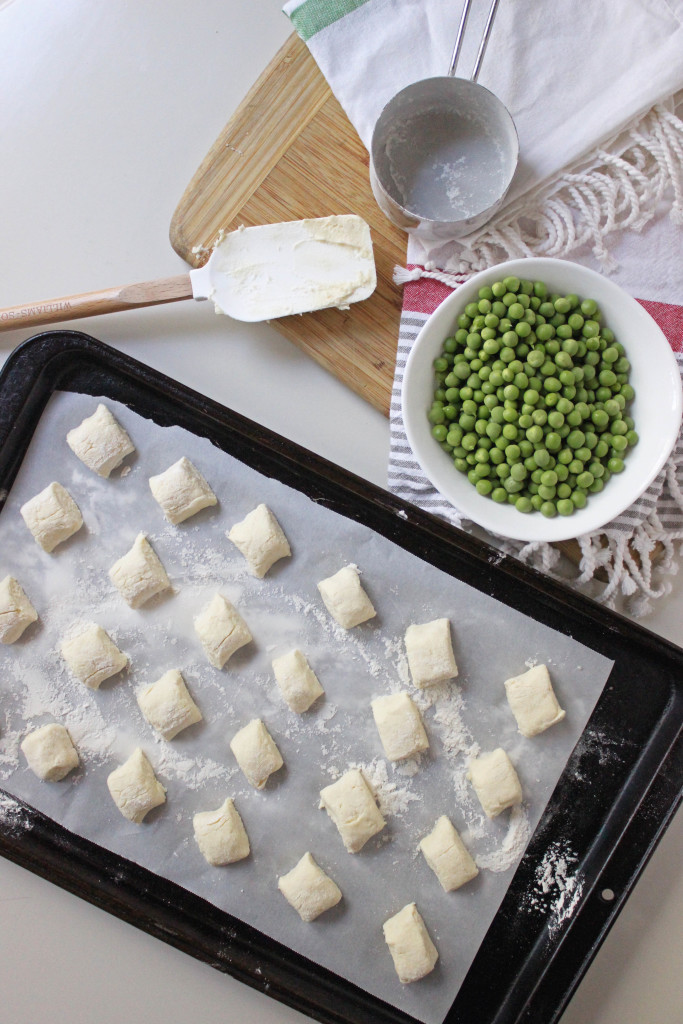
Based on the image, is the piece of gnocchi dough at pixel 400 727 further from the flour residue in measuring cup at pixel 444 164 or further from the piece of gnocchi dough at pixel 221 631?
Result: the flour residue in measuring cup at pixel 444 164

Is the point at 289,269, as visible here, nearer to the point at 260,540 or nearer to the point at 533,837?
the point at 260,540

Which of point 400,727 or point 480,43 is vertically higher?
point 480,43

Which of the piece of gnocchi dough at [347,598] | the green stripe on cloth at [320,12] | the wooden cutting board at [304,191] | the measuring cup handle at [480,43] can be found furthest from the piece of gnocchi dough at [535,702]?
the green stripe on cloth at [320,12]

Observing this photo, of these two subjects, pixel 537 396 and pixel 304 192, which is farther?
pixel 304 192

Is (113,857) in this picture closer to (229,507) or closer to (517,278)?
(229,507)

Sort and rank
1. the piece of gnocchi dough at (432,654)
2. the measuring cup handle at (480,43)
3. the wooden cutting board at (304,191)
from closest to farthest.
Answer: the measuring cup handle at (480,43) < the piece of gnocchi dough at (432,654) < the wooden cutting board at (304,191)

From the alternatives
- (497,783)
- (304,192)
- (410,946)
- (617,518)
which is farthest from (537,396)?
(410,946)

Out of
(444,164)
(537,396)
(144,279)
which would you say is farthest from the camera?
(144,279)
